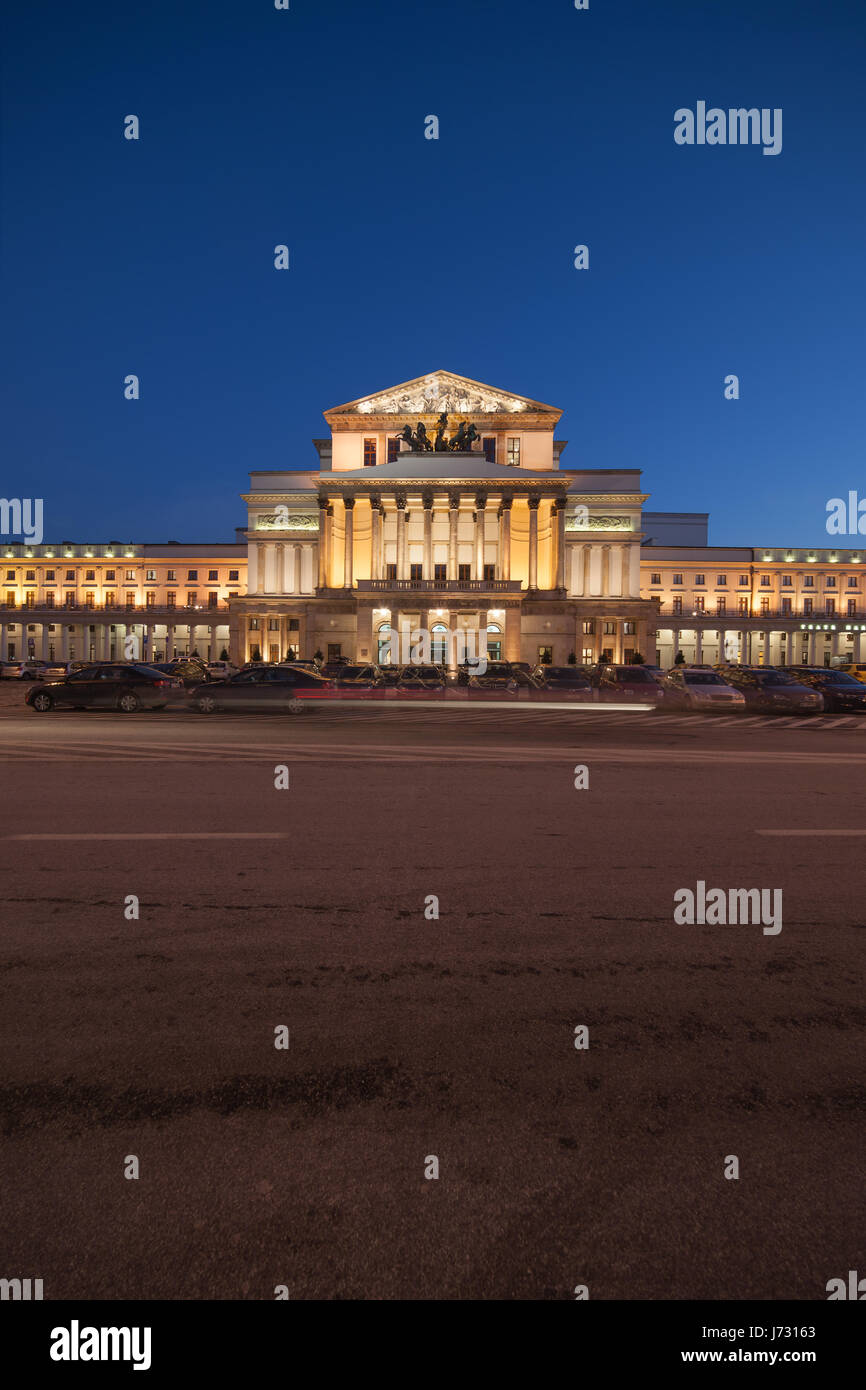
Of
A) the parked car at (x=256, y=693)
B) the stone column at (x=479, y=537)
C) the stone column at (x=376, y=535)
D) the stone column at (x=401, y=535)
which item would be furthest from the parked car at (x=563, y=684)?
the stone column at (x=401, y=535)

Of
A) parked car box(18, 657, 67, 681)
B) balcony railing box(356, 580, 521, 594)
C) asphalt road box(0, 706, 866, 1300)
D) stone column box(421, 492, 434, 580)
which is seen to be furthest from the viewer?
stone column box(421, 492, 434, 580)

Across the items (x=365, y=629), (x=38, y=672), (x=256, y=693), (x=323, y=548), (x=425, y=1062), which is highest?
(x=323, y=548)

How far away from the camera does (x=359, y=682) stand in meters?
28.4

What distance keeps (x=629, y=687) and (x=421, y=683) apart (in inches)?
330

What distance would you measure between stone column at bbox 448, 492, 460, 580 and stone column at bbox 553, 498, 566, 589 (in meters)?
8.81

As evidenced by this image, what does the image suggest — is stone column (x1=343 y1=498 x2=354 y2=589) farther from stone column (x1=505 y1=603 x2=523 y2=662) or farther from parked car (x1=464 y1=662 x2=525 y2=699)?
parked car (x1=464 y1=662 x2=525 y2=699)

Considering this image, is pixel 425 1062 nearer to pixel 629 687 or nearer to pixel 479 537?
pixel 629 687

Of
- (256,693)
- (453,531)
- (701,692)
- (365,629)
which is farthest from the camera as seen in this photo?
(453,531)

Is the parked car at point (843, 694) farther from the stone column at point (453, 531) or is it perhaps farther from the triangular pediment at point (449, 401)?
the triangular pediment at point (449, 401)

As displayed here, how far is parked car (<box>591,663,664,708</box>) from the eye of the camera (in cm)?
2788

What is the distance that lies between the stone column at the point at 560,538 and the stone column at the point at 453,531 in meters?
8.81

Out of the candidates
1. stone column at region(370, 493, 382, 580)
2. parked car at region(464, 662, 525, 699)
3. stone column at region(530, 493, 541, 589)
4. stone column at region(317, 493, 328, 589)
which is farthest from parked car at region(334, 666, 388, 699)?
stone column at region(530, 493, 541, 589)

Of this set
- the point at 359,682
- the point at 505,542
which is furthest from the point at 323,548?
the point at 359,682

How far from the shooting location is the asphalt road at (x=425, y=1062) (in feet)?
7.48
